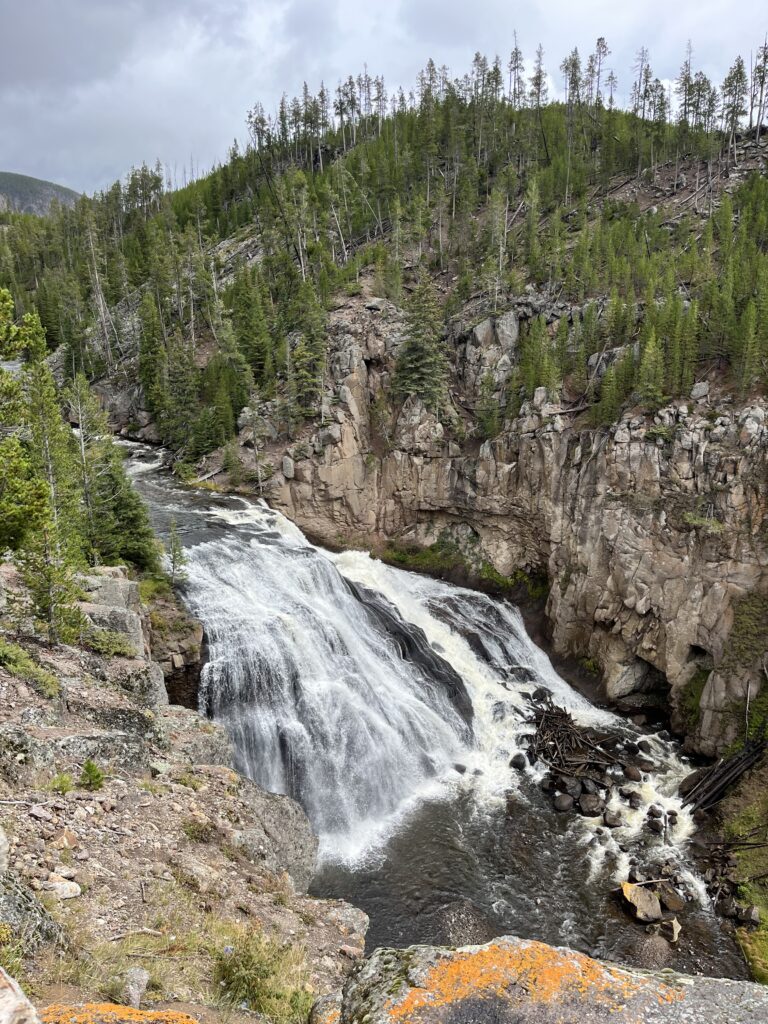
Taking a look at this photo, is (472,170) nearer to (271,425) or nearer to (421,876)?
(271,425)

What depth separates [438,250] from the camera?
6481 centimetres

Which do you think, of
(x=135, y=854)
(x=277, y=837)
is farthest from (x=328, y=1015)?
(x=277, y=837)

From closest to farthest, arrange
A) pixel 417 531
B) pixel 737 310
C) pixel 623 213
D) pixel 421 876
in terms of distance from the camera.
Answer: pixel 421 876 → pixel 737 310 → pixel 417 531 → pixel 623 213

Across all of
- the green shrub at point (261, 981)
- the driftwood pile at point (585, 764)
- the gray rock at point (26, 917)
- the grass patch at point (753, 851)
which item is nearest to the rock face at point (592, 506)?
Result: the grass patch at point (753, 851)

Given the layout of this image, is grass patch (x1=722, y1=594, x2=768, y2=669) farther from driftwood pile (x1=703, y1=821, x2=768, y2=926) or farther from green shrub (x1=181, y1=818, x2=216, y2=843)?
green shrub (x1=181, y1=818, x2=216, y2=843)

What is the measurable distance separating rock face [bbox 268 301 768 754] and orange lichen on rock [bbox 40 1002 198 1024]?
98.2 ft

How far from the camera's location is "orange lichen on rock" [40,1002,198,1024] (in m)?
4.32

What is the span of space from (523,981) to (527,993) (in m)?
0.12

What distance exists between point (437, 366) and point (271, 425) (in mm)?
13826

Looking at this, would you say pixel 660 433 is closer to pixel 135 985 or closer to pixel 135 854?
pixel 135 854

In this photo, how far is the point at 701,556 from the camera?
31188 mm

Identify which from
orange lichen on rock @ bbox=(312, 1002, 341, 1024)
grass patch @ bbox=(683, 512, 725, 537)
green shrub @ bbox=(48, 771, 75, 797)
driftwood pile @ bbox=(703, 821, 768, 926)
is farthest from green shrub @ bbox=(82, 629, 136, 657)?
grass patch @ bbox=(683, 512, 725, 537)

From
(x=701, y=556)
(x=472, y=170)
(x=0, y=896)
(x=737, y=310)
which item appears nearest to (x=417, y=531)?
(x=701, y=556)

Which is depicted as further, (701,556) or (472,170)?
(472,170)
